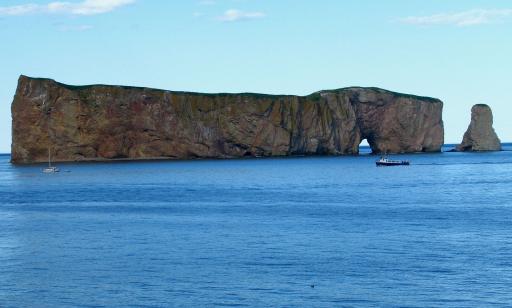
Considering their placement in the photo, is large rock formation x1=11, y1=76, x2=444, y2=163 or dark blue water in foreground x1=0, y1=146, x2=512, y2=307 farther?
large rock formation x1=11, y1=76, x2=444, y2=163

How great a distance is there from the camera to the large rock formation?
547 feet

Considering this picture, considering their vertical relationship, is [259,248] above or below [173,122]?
below

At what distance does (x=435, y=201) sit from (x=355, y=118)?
117m

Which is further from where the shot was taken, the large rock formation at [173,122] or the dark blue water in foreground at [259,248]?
the large rock formation at [173,122]

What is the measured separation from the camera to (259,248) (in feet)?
154

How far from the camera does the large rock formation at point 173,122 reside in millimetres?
166875

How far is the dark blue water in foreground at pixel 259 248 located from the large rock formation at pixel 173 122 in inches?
2924

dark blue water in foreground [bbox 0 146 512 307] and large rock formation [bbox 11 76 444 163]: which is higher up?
large rock formation [bbox 11 76 444 163]

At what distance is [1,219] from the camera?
67.4 m

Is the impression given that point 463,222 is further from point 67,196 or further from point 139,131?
point 139,131

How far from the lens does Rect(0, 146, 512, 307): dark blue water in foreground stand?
3488 centimetres

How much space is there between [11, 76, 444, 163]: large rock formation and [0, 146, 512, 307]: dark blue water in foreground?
7428 centimetres

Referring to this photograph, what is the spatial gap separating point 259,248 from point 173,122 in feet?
428

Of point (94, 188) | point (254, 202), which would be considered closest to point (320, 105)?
point (94, 188)
